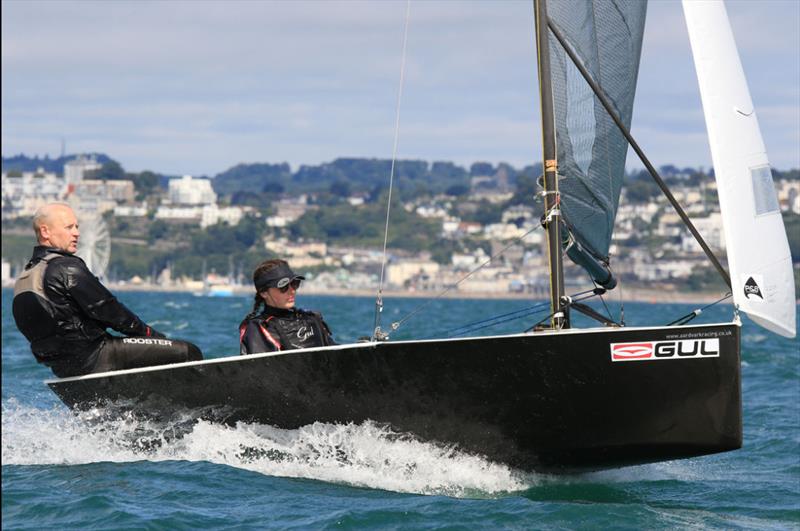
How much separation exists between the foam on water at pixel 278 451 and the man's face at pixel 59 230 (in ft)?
3.27

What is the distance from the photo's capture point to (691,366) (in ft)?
20.2

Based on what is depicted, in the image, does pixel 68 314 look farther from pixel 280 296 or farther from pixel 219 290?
pixel 219 290

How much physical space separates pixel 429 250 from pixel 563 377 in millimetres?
142925

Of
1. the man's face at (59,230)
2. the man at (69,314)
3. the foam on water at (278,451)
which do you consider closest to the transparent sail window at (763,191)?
the foam on water at (278,451)

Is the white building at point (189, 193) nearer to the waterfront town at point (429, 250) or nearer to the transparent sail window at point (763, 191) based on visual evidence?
the waterfront town at point (429, 250)

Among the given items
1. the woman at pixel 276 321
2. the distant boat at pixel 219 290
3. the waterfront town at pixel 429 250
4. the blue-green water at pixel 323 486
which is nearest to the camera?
the blue-green water at pixel 323 486

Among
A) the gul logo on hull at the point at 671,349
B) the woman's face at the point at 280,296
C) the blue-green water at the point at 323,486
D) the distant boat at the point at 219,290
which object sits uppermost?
the woman's face at the point at 280,296

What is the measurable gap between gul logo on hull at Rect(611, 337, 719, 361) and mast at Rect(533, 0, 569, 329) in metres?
0.70

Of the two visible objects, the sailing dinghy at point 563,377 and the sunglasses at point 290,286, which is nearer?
the sailing dinghy at point 563,377

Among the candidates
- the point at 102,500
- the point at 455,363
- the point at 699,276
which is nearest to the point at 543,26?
the point at 455,363

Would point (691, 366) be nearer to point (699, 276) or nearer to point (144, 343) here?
point (144, 343)

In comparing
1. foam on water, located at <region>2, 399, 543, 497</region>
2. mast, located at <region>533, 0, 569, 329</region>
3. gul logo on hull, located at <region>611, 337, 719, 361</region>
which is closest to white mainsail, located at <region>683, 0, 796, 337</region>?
gul logo on hull, located at <region>611, 337, 719, 361</region>

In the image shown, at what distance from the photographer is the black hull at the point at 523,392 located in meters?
6.17

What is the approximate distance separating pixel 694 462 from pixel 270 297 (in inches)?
116
